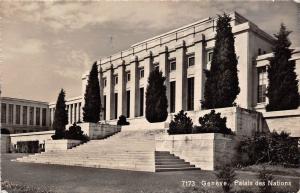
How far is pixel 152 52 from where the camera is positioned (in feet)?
179

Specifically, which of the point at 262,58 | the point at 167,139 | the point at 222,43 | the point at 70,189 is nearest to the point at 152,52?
the point at 262,58

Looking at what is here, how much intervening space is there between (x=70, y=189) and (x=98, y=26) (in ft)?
22.5

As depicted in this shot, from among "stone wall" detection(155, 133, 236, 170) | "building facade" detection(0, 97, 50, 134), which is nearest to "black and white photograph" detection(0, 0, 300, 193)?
"stone wall" detection(155, 133, 236, 170)

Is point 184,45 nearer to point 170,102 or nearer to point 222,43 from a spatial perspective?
point 170,102

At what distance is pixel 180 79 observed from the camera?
159 ft

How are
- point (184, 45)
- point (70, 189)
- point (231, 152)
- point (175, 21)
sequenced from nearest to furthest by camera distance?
1. point (70, 189)
2. point (175, 21)
3. point (231, 152)
4. point (184, 45)

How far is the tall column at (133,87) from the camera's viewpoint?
181 feet

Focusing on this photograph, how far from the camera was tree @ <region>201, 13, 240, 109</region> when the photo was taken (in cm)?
2736

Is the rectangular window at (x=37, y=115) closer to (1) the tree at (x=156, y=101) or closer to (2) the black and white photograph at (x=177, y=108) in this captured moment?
(2) the black and white photograph at (x=177, y=108)

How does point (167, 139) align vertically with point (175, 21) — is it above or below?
below

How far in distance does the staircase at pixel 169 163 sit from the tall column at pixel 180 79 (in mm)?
24858

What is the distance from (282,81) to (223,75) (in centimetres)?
626

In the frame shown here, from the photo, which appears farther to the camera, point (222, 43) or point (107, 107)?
point (107, 107)

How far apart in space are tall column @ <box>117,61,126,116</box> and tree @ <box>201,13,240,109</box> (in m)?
30.1
